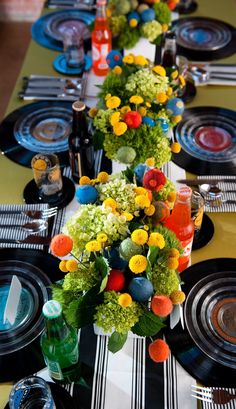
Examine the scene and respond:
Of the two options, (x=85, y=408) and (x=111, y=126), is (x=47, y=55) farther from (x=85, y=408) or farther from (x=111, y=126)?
(x=85, y=408)

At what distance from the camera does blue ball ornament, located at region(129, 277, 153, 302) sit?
3.05 feet

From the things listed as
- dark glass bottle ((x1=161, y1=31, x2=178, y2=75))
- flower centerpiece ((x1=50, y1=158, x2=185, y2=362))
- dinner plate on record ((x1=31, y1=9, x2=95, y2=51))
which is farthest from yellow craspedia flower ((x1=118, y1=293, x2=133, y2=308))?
dinner plate on record ((x1=31, y1=9, x2=95, y2=51))

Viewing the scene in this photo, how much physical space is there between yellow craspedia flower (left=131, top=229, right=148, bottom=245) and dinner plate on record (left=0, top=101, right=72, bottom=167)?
2.18 feet

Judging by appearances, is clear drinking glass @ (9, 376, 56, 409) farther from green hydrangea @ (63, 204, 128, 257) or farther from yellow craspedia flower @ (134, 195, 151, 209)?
yellow craspedia flower @ (134, 195, 151, 209)

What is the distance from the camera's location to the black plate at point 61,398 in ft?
3.26

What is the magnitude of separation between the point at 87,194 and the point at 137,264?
0.81 feet

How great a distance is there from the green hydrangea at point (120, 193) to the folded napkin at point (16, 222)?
12.9 inches

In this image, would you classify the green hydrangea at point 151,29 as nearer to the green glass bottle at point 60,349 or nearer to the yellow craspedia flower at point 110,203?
the yellow craspedia flower at point 110,203

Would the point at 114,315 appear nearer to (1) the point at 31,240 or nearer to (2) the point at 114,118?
(1) the point at 31,240

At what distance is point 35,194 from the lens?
Result: 1453 millimetres

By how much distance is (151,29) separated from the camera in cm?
186

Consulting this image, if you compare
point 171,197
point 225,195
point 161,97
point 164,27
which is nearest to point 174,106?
point 161,97

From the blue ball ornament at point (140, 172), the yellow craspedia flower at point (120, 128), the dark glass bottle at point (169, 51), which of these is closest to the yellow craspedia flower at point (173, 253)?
the blue ball ornament at point (140, 172)

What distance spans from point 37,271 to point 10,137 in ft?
1.97
